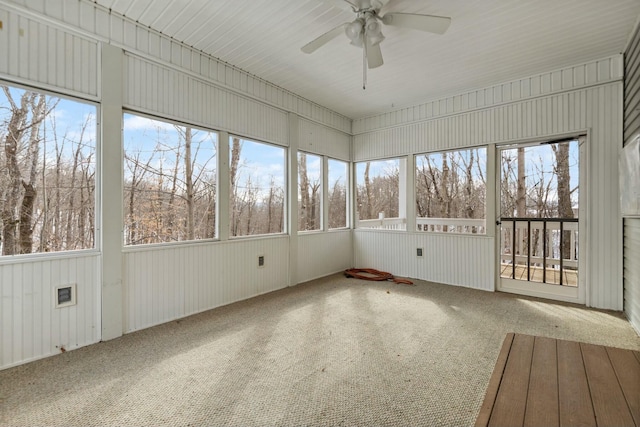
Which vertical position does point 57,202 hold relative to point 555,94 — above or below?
below

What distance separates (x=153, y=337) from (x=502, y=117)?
5.11m

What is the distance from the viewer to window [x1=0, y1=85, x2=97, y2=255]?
93.1 inches

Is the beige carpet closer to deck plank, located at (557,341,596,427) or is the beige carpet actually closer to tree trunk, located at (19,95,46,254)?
deck plank, located at (557,341,596,427)

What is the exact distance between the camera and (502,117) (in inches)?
167

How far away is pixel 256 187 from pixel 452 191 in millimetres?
3220

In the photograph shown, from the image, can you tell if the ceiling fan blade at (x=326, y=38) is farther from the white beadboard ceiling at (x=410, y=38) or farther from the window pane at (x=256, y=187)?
the window pane at (x=256, y=187)

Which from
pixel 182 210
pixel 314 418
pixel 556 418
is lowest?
pixel 314 418

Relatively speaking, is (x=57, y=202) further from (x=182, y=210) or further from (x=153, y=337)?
(x=153, y=337)

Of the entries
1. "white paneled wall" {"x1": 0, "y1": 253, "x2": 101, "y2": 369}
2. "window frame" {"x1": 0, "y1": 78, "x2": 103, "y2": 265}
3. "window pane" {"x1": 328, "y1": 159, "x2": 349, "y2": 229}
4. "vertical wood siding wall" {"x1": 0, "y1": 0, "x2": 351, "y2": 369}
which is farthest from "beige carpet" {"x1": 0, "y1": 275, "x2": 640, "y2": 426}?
"window pane" {"x1": 328, "y1": 159, "x2": 349, "y2": 229}

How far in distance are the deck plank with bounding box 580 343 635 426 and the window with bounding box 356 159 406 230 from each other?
175 inches

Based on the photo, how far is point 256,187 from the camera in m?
4.29

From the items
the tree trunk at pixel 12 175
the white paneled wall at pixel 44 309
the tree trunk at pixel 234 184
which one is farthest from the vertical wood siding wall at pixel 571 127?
the tree trunk at pixel 12 175

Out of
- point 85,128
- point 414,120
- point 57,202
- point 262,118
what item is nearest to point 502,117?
point 414,120

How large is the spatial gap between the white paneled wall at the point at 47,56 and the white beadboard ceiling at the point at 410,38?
1.70ft
